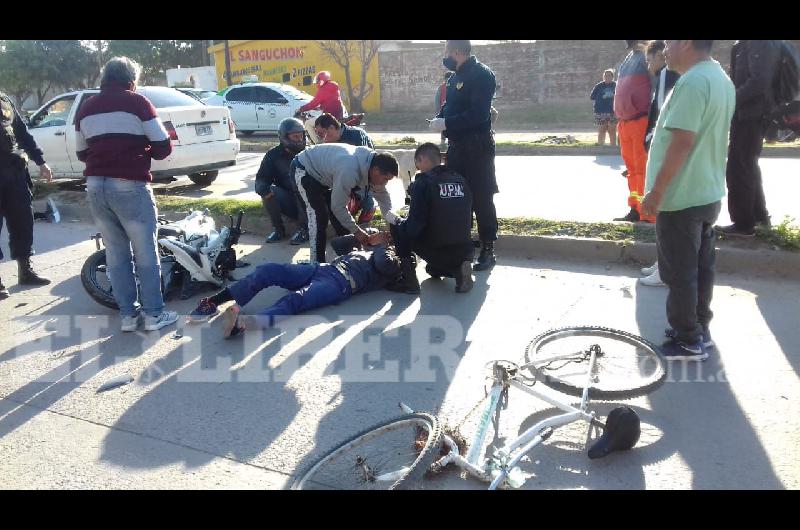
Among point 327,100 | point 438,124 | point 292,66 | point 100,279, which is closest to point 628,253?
point 438,124

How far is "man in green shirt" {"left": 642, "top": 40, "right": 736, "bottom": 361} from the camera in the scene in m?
3.72

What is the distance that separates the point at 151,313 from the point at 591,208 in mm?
5359

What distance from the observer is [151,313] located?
203 inches

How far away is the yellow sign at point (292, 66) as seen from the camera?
30.4 metres

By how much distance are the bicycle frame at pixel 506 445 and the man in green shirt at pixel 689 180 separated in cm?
102

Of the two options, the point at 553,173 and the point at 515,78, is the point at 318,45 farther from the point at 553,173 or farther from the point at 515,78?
the point at 553,173

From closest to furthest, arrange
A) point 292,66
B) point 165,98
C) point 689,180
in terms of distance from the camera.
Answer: point 689,180
point 165,98
point 292,66

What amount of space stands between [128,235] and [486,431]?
329 cm

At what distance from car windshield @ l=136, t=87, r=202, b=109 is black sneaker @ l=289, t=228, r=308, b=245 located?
4668mm

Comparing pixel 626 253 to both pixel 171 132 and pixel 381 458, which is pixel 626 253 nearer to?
pixel 381 458

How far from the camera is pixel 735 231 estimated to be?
6.02 metres

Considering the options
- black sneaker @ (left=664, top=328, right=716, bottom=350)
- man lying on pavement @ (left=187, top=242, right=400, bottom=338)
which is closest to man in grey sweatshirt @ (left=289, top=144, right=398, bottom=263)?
man lying on pavement @ (left=187, top=242, right=400, bottom=338)

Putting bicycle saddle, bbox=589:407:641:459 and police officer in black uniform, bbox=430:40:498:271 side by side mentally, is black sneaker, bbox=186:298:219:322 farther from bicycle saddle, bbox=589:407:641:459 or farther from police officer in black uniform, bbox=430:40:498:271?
bicycle saddle, bbox=589:407:641:459
